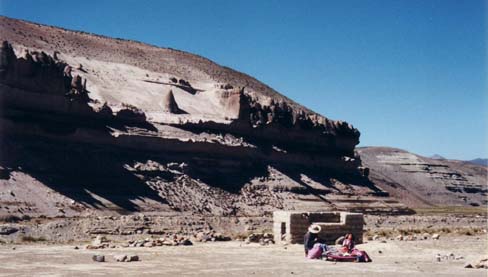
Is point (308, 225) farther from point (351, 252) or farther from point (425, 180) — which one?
point (425, 180)

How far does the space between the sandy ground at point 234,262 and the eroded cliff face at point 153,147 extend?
50.6 ft

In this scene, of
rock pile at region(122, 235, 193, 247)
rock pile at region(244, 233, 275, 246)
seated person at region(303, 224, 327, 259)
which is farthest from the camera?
rock pile at region(244, 233, 275, 246)

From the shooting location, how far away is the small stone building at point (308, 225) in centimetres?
3410

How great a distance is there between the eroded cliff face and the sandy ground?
15431 millimetres

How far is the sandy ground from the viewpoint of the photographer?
21922 millimetres

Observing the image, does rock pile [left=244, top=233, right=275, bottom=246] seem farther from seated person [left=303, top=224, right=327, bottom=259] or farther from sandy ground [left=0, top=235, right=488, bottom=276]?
seated person [left=303, top=224, right=327, bottom=259]

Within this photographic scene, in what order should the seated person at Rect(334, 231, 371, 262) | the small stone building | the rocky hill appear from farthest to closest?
the rocky hill → the small stone building → the seated person at Rect(334, 231, 371, 262)

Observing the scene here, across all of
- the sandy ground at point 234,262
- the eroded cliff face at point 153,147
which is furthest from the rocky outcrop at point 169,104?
the sandy ground at point 234,262

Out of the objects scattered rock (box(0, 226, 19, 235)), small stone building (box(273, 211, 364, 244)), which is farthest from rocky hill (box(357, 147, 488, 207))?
scattered rock (box(0, 226, 19, 235))

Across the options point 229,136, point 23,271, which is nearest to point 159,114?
point 229,136

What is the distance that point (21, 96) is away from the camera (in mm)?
53469

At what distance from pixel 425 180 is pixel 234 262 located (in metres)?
107

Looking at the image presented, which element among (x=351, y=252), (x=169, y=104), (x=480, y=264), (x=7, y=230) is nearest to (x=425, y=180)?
(x=169, y=104)

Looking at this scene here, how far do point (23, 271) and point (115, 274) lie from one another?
8.94ft
